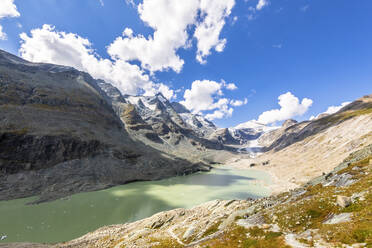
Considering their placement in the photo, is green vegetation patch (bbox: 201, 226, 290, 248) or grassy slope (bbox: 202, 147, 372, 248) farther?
green vegetation patch (bbox: 201, 226, 290, 248)

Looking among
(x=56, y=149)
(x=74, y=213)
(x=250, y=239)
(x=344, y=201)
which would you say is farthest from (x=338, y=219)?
(x=56, y=149)

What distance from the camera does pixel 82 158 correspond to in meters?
103

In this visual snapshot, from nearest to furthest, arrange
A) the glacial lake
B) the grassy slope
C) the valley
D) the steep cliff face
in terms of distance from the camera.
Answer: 1. the grassy slope
2. the valley
3. the glacial lake
4. the steep cliff face

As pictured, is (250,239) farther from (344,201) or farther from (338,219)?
(344,201)

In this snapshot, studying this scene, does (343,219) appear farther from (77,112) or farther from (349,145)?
(77,112)

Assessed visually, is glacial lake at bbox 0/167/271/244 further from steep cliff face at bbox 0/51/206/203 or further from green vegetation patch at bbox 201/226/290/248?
green vegetation patch at bbox 201/226/290/248

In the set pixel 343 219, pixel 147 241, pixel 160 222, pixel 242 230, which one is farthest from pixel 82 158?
pixel 343 219

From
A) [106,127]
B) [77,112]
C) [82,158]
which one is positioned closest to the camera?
[82,158]

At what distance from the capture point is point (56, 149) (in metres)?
97.0

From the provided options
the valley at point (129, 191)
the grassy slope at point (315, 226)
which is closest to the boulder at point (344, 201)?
the valley at point (129, 191)

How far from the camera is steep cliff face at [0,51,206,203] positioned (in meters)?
77.2

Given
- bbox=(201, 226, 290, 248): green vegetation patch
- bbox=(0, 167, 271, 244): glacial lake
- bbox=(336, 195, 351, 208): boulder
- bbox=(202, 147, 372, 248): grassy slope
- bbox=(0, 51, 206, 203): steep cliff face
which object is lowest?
bbox=(0, 167, 271, 244): glacial lake

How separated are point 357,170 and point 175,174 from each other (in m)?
119

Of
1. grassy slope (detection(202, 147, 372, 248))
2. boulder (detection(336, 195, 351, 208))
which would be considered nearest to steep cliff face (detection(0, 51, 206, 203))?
grassy slope (detection(202, 147, 372, 248))
